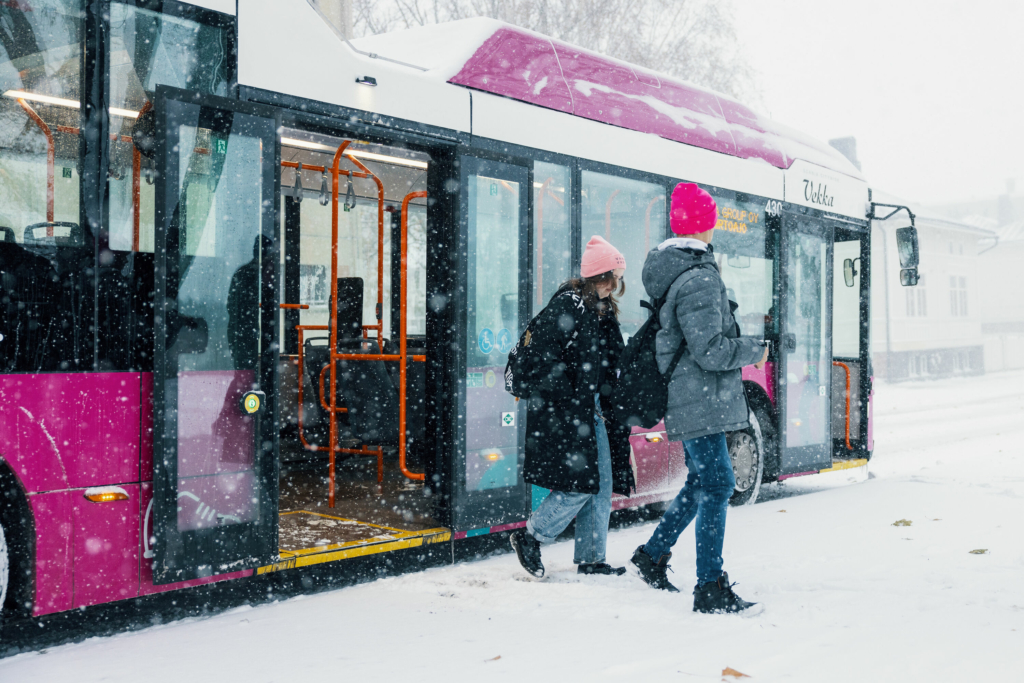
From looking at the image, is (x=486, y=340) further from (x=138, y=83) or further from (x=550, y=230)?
(x=138, y=83)

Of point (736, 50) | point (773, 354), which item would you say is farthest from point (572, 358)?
point (736, 50)

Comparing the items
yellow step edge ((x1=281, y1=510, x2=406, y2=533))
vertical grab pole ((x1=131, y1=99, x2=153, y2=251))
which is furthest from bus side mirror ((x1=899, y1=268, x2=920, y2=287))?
vertical grab pole ((x1=131, y1=99, x2=153, y2=251))

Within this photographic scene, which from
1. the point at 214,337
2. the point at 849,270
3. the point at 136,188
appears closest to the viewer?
the point at 136,188

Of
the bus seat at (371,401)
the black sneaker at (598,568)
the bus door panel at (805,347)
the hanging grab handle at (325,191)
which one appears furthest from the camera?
the bus door panel at (805,347)

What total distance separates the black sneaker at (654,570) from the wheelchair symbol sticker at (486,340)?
4.61 feet

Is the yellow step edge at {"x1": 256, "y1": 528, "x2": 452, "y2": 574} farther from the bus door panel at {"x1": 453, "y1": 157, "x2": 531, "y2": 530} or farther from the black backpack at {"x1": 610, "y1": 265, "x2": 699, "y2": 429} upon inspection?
the black backpack at {"x1": 610, "y1": 265, "x2": 699, "y2": 429}

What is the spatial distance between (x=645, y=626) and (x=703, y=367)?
3.77 ft

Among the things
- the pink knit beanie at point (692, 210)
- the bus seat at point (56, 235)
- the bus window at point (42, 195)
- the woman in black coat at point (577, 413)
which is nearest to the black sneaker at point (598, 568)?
the woman in black coat at point (577, 413)

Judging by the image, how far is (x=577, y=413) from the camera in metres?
4.81

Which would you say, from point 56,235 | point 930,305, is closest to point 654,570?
point 56,235

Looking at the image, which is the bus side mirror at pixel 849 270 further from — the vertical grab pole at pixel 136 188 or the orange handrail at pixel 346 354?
the vertical grab pole at pixel 136 188

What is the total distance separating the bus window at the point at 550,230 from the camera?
579 centimetres

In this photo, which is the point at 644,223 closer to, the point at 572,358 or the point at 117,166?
the point at 572,358

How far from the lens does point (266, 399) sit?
429cm
